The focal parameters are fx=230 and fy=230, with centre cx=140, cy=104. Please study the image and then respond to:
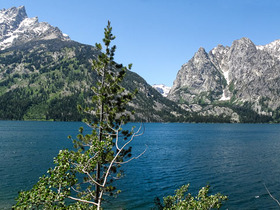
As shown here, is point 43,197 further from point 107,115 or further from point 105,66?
point 105,66

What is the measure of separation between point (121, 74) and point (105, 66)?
8.28ft

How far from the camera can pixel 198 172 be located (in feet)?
236

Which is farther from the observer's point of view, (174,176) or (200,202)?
(174,176)

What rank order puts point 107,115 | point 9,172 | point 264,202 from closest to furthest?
point 107,115
point 264,202
point 9,172

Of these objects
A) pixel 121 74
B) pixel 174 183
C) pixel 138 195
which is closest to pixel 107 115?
pixel 121 74

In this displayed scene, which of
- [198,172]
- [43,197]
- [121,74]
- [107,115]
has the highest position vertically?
[121,74]

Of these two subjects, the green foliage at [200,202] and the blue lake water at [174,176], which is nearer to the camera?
the green foliage at [200,202]

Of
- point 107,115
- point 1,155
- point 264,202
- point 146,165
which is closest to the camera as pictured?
point 107,115

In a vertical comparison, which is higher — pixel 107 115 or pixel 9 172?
pixel 107 115

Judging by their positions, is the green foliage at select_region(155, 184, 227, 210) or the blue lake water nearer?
the green foliage at select_region(155, 184, 227, 210)

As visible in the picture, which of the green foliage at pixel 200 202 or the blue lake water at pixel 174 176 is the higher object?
the green foliage at pixel 200 202

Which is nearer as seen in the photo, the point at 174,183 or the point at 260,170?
the point at 174,183

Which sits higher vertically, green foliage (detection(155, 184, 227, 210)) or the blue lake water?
green foliage (detection(155, 184, 227, 210))

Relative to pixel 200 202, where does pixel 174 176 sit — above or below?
below
